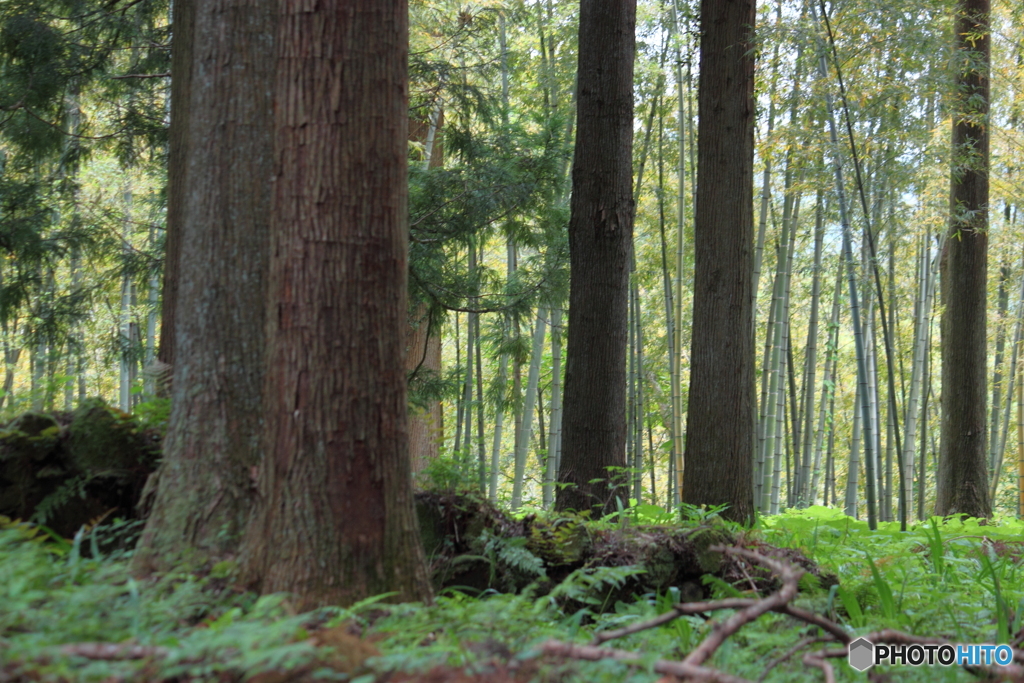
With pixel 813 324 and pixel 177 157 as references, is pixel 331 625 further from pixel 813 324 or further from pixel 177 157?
pixel 813 324

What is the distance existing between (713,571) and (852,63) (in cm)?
438

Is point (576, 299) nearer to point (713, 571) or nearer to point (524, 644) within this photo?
point (713, 571)

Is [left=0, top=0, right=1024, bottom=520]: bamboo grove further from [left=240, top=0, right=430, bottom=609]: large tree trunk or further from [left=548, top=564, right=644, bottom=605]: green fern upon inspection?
[left=240, top=0, right=430, bottom=609]: large tree trunk

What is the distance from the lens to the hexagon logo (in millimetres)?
1853

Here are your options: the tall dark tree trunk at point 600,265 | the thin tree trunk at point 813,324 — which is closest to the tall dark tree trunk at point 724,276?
the tall dark tree trunk at point 600,265

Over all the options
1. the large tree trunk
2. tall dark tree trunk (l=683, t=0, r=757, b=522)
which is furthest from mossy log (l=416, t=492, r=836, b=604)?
tall dark tree trunk (l=683, t=0, r=757, b=522)

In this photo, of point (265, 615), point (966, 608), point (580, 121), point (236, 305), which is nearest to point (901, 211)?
point (580, 121)

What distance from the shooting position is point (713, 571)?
2.86m

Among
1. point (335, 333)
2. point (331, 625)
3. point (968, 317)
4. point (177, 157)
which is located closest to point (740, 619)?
point (331, 625)

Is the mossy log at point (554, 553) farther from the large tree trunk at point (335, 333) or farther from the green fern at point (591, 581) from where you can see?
the large tree trunk at point (335, 333)

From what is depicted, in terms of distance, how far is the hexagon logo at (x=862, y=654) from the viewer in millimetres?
1853

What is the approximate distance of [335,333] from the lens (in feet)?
6.15

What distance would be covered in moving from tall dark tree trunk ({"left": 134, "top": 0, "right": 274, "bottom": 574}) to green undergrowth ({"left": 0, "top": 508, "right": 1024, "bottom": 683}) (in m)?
0.21

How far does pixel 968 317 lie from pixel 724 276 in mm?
3647
